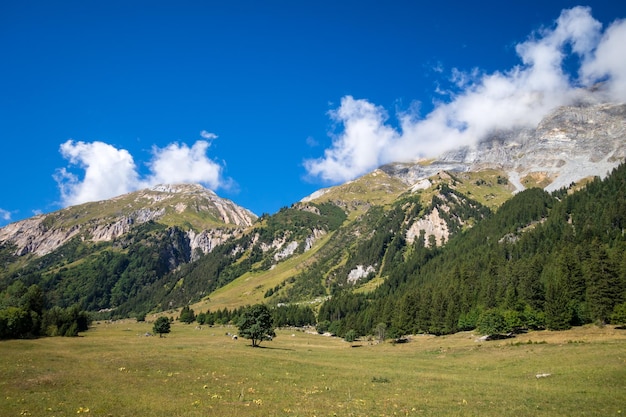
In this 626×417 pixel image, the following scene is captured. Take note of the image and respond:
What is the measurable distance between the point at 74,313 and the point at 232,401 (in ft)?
452

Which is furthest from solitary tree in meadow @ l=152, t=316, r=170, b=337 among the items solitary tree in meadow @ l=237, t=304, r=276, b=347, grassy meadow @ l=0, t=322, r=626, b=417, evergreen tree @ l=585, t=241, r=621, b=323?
evergreen tree @ l=585, t=241, r=621, b=323

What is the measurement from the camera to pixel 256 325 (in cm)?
9306

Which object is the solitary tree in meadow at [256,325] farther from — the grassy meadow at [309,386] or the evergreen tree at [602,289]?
the evergreen tree at [602,289]

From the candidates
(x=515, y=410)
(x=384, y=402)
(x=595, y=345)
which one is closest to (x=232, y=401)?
(x=384, y=402)

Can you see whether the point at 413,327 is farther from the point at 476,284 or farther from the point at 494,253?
the point at 494,253

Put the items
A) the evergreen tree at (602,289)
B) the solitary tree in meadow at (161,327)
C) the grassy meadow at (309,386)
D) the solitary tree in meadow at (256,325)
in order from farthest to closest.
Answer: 1. the solitary tree in meadow at (161,327)
2. the solitary tree in meadow at (256,325)
3. the evergreen tree at (602,289)
4. the grassy meadow at (309,386)

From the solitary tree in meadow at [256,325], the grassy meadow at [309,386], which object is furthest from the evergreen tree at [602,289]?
the solitary tree in meadow at [256,325]

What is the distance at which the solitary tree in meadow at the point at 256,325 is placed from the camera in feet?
307

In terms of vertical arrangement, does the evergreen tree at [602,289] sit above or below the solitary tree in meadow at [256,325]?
above

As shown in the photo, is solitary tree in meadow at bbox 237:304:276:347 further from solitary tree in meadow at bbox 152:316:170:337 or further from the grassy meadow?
solitary tree in meadow at bbox 152:316:170:337

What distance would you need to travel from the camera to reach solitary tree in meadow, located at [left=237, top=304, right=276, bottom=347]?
93.4 meters

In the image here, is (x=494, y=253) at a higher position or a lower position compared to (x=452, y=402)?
higher

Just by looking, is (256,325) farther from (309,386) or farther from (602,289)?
(602,289)

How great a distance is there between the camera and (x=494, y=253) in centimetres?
17262
